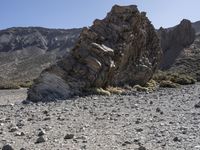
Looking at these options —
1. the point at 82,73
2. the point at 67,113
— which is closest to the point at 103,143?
the point at 67,113

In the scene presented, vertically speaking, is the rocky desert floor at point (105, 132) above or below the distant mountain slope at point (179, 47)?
below

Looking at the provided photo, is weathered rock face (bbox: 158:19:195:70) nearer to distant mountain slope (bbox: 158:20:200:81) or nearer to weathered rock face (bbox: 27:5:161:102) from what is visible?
distant mountain slope (bbox: 158:20:200:81)

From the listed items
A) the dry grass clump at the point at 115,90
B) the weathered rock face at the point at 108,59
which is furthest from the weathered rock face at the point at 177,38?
the dry grass clump at the point at 115,90

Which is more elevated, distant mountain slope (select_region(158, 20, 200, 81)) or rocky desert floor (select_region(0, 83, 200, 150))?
distant mountain slope (select_region(158, 20, 200, 81))

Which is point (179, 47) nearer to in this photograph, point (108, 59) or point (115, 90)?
point (115, 90)

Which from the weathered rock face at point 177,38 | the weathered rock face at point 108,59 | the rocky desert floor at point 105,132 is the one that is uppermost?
the weathered rock face at point 177,38

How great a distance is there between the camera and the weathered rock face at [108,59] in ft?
94.7

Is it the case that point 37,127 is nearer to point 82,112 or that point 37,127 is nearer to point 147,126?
point 147,126

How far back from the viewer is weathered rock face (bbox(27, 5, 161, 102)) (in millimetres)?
28873

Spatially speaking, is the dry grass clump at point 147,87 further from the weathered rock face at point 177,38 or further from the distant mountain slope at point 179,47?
the weathered rock face at point 177,38

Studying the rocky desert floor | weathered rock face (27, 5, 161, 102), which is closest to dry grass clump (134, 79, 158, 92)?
weathered rock face (27, 5, 161, 102)

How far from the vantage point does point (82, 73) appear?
30547 mm

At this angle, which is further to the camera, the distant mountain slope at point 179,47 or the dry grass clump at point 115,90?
the distant mountain slope at point 179,47

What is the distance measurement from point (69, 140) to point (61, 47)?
176751 mm
